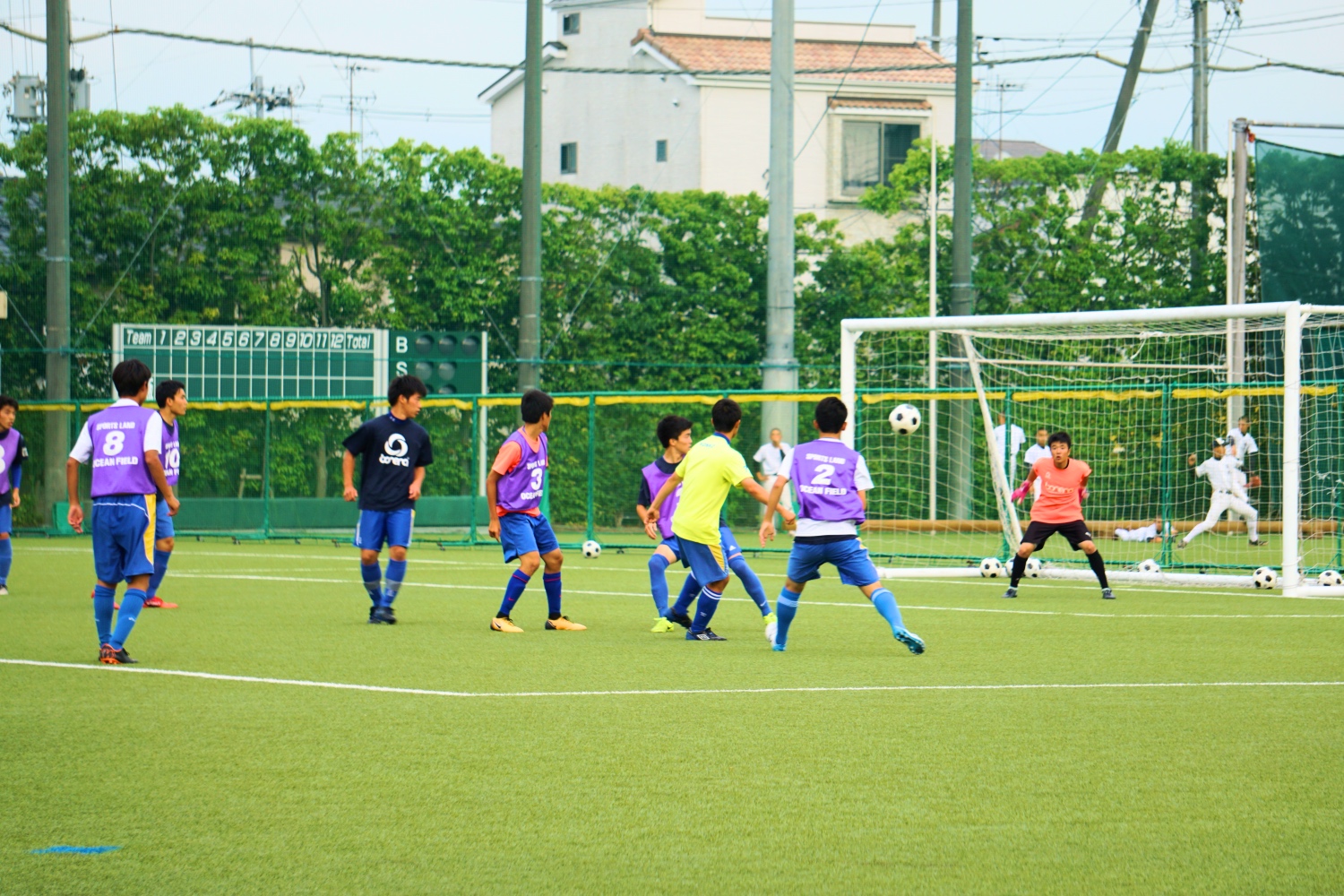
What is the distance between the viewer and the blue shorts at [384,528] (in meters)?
12.3

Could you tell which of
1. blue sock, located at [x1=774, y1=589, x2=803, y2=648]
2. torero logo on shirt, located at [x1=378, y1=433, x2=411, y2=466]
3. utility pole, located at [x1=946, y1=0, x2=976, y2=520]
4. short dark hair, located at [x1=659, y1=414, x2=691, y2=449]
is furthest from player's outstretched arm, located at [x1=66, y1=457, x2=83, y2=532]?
utility pole, located at [x1=946, y1=0, x2=976, y2=520]

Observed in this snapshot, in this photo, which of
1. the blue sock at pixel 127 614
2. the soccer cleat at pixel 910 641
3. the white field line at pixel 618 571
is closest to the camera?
the blue sock at pixel 127 614

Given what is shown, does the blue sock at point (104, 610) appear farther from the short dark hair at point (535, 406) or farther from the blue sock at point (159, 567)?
the blue sock at point (159, 567)

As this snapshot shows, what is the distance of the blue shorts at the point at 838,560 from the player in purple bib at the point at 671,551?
3.60 ft

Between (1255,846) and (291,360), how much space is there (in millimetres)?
22678

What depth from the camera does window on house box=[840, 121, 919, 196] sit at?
41.5 m

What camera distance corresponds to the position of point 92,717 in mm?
7688

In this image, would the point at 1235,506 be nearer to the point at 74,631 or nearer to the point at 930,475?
the point at 930,475

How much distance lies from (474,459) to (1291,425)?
13.0 metres

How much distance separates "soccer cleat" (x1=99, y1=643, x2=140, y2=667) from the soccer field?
A: 0.09 metres

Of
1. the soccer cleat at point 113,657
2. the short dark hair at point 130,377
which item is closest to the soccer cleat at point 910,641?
the soccer cleat at point 113,657

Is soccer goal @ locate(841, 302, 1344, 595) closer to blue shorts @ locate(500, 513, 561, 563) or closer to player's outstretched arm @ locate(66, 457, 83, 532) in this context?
blue shorts @ locate(500, 513, 561, 563)

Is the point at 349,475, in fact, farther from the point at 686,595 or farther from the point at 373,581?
the point at 686,595

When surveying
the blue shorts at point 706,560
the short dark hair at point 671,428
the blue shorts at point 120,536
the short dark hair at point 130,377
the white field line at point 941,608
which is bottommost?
the white field line at point 941,608
